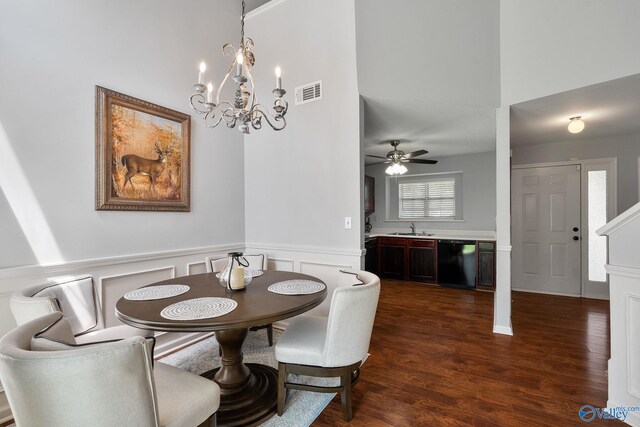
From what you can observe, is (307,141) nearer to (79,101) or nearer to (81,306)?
(79,101)

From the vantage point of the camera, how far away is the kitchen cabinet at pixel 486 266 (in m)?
4.72

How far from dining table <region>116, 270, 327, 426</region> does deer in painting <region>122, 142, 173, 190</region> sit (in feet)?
3.26

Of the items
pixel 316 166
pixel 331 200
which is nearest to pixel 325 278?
pixel 331 200

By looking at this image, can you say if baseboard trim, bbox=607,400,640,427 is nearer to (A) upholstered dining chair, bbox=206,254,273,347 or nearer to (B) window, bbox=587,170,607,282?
(A) upholstered dining chair, bbox=206,254,273,347

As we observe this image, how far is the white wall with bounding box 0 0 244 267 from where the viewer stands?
1.81 metres

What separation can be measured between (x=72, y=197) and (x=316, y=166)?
6.68 feet

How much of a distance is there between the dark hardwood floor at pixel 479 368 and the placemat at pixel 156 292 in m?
1.20

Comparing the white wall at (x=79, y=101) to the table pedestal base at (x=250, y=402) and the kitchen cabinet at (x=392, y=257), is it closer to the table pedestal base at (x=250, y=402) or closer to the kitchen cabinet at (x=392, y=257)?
the table pedestal base at (x=250, y=402)

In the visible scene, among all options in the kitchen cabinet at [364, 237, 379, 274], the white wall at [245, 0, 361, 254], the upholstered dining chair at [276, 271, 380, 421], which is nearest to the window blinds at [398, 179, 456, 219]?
the kitchen cabinet at [364, 237, 379, 274]

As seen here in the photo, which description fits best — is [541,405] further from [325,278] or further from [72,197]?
[72,197]

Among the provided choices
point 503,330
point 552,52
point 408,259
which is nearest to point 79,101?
point 552,52

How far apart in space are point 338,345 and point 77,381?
47.2 inches

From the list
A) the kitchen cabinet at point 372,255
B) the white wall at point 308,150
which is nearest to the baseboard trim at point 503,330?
the white wall at point 308,150

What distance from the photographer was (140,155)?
2451mm
